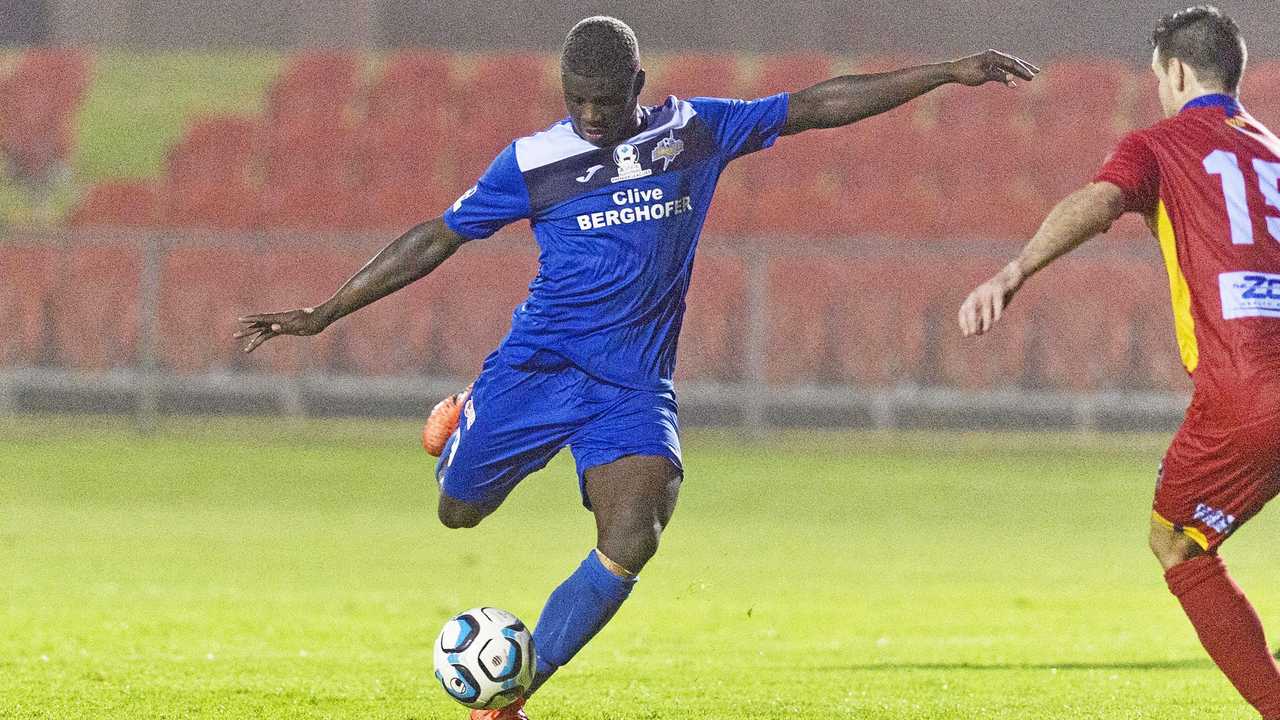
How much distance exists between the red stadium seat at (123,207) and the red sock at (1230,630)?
20868mm

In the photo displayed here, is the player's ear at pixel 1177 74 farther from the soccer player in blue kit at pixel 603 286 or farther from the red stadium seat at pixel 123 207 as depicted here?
the red stadium seat at pixel 123 207

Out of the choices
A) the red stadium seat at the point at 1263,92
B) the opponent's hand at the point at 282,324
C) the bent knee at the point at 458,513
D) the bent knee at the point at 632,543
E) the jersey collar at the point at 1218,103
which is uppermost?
the red stadium seat at the point at 1263,92

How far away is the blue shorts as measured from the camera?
5.65 meters

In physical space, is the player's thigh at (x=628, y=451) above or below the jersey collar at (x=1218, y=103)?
below

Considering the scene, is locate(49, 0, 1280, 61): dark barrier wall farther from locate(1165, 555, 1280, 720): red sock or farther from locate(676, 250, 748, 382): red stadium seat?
locate(1165, 555, 1280, 720): red sock

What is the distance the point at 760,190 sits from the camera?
955 inches

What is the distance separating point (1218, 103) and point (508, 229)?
1934 centimetres

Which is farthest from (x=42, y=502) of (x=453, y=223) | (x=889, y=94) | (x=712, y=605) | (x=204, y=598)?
(x=889, y=94)

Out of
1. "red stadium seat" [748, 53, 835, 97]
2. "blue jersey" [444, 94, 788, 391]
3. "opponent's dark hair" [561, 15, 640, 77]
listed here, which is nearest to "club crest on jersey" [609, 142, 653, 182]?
"blue jersey" [444, 94, 788, 391]

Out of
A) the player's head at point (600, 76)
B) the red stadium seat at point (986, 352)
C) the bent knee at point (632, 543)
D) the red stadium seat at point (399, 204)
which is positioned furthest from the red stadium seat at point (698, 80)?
the bent knee at point (632, 543)

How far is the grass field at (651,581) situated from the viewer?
6.37 m

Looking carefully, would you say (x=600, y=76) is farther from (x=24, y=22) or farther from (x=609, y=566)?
(x=24, y=22)

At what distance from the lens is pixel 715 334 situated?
19.5 meters

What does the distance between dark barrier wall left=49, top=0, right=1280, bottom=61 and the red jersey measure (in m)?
22.7
